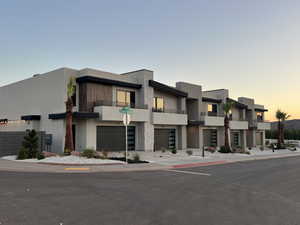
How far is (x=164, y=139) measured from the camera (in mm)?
31906

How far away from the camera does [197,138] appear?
36.0 m

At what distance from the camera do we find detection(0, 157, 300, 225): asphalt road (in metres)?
6.13

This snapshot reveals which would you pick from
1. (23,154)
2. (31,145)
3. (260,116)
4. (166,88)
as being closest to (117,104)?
(166,88)

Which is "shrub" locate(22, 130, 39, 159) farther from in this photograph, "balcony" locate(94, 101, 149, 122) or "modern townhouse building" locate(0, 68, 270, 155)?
"balcony" locate(94, 101, 149, 122)

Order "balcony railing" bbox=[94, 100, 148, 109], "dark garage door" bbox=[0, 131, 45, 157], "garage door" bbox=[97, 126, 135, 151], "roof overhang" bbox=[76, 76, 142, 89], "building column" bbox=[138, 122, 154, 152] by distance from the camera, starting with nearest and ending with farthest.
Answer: "dark garage door" bbox=[0, 131, 45, 157], "roof overhang" bbox=[76, 76, 142, 89], "balcony railing" bbox=[94, 100, 148, 109], "garage door" bbox=[97, 126, 135, 151], "building column" bbox=[138, 122, 154, 152]

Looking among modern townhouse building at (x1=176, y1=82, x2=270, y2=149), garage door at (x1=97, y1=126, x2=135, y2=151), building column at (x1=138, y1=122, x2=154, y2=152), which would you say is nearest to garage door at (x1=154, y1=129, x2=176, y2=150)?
building column at (x1=138, y1=122, x2=154, y2=152)

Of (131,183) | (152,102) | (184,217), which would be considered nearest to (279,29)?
(152,102)

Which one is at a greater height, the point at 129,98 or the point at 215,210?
the point at 129,98

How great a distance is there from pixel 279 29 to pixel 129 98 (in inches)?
636

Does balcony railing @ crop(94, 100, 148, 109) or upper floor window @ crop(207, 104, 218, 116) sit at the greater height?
upper floor window @ crop(207, 104, 218, 116)

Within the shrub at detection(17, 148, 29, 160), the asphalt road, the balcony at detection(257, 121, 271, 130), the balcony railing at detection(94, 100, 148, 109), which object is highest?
the balcony railing at detection(94, 100, 148, 109)

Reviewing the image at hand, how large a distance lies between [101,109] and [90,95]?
2.06 m

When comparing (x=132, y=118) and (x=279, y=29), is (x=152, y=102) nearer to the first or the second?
(x=132, y=118)

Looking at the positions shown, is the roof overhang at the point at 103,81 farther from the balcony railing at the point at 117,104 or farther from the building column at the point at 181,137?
the building column at the point at 181,137
